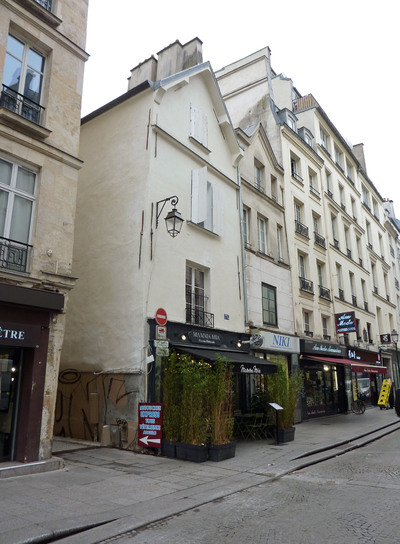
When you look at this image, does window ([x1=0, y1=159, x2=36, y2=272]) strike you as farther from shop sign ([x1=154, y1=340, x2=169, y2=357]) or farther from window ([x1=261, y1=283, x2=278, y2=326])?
window ([x1=261, y1=283, x2=278, y2=326])

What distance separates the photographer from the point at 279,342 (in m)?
15.6

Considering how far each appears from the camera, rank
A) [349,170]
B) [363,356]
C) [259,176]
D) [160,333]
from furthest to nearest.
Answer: [349,170], [363,356], [259,176], [160,333]

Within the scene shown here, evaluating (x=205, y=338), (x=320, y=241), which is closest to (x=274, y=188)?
(x=320, y=241)

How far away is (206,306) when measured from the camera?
12625mm

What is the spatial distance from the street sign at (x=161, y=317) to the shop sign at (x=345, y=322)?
40.2ft

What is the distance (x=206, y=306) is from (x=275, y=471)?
554cm

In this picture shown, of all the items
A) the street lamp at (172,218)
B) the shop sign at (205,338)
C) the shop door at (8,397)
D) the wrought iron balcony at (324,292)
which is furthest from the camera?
the wrought iron balcony at (324,292)

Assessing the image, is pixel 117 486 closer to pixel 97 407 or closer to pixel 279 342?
pixel 97 407

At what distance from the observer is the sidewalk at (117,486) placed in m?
4.81

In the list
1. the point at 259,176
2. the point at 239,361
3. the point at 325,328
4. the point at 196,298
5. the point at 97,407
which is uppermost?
the point at 259,176

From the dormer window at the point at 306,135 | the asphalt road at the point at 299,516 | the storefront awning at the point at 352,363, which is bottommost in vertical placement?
the asphalt road at the point at 299,516

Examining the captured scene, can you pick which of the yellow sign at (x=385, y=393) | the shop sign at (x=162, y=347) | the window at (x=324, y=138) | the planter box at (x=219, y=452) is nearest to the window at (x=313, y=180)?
the window at (x=324, y=138)

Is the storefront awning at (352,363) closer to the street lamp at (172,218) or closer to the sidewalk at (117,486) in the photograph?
the sidewalk at (117,486)

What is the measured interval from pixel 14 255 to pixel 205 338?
5.91 metres
